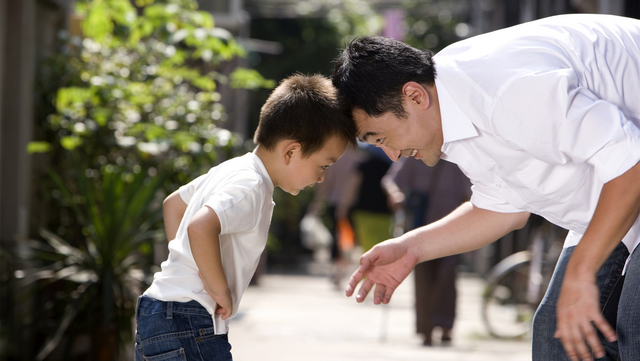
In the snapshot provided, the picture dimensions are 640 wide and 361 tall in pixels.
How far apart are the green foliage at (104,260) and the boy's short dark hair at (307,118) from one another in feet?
6.54

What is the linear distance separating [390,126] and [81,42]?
3.17m

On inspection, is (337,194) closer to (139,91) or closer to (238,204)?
(139,91)

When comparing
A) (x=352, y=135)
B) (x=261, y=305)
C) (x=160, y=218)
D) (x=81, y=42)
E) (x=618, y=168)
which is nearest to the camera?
(x=618, y=168)

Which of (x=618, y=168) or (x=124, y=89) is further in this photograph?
(x=124, y=89)

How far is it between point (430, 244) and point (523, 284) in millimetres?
4155

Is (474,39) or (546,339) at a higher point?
(474,39)

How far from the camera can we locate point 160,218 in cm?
427

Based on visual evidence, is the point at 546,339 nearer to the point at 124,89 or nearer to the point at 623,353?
the point at 623,353

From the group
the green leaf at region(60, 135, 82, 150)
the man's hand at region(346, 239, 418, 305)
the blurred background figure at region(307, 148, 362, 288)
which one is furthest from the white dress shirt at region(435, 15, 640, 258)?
the blurred background figure at region(307, 148, 362, 288)

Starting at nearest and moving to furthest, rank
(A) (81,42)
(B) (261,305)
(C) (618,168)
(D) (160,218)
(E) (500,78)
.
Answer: (C) (618,168) < (E) (500,78) < (D) (160,218) < (A) (81,42) < (B) (261,305)

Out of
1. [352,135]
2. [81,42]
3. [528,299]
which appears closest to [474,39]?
[352,135]

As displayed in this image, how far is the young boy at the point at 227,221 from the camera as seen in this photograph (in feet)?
6.42

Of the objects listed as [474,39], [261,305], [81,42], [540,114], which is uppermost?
[81,42]

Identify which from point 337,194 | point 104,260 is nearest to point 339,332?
point 104,260
